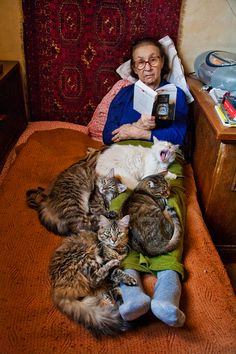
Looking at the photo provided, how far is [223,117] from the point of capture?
152 centimetres

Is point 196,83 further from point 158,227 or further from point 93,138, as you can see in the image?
point 158,227

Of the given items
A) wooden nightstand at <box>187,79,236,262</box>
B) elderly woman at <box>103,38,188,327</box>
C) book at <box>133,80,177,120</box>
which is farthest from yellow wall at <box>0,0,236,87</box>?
book at <box>133,80,177,120</box>

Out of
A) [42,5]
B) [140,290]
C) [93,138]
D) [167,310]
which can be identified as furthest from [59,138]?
[167,310]

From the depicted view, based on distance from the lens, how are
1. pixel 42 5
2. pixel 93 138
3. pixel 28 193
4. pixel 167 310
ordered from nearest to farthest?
pixel 167 310 < pixel 28 193 < pixel 42 5 < pixel 93 138

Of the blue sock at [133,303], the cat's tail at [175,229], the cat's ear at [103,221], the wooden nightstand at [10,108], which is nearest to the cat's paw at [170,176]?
the cat's tail at [175,229]

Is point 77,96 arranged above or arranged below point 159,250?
above

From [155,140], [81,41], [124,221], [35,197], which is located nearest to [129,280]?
[124,221]

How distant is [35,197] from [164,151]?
68 centimetres

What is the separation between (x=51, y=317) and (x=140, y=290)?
1.01ft

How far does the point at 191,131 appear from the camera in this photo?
6.66ft

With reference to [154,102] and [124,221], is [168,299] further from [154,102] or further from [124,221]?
[154,102]

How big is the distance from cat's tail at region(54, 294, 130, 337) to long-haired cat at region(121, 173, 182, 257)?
0.29 metres

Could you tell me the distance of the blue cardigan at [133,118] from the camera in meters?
1.86

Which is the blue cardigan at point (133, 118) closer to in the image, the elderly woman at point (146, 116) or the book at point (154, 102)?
Answer: the elderly woman at point (146, 116)
